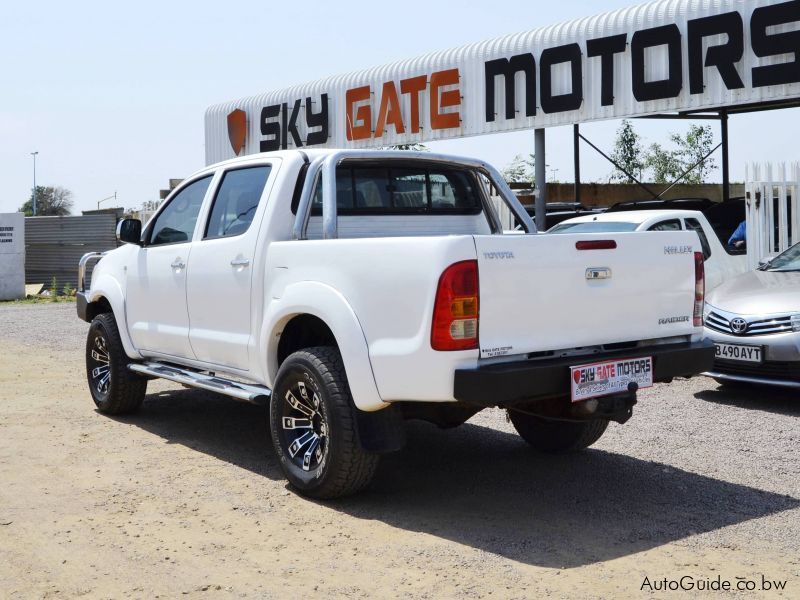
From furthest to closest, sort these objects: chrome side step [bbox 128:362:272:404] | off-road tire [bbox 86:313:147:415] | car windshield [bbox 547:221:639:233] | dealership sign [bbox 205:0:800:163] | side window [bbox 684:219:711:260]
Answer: dealership sign [bbox 205:0:800:163] < side window [bbox 684:219:711:260] < car windshield [bbox 547:221:639:233] < off-road tire [bbox 86:313:147:415] < chrome side step [bbox 128:362:272:404]

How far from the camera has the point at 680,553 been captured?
4523 mm

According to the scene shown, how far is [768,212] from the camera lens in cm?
1375

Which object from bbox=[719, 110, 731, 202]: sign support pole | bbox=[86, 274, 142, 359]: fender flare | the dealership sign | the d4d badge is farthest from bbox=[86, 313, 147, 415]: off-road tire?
the d4d badge

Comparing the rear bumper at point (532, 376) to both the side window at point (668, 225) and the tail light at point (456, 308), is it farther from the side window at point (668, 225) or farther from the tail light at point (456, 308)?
Answer: the side window at point (668, 225)

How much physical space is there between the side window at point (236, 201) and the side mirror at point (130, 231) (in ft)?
3.12

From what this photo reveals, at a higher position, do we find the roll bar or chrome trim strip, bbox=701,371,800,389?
the roll bar

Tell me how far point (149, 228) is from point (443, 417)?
10.4 ft

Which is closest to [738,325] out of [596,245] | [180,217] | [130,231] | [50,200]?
[596,245]

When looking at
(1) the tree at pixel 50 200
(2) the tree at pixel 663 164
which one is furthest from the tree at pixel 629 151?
(1) the tree at pixel 50 200

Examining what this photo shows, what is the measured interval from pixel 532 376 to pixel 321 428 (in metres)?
1.26

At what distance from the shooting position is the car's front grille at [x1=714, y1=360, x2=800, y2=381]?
25.8 feet

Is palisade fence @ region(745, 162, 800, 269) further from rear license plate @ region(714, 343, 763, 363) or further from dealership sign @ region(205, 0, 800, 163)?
rear license plate @ region(714, 343, 763, 363)

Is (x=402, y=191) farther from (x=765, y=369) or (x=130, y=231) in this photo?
(x=765, y=369)

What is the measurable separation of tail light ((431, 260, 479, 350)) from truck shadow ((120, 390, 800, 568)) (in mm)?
954
